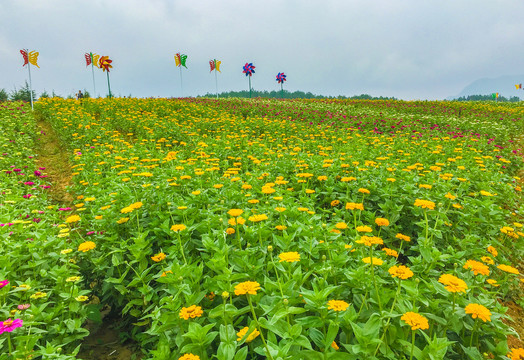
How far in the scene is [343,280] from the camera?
80.9 inches

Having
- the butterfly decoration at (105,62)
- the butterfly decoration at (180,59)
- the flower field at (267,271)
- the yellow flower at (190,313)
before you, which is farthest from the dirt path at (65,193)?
the butterfly decoration at (180,59)

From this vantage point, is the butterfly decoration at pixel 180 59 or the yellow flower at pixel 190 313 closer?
the yellow flower at pixel 190 313

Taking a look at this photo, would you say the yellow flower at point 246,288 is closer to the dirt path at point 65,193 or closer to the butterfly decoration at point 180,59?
the dirt path at point 65,193

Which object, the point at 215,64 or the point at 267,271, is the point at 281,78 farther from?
the point at 267,271

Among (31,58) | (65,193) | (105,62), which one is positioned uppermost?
(105,62)

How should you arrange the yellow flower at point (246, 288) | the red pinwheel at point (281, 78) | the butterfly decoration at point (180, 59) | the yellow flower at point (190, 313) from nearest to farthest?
the yellow flower at point (246, 288), the yellow flower at point (190, 313), the butterfly decoration at point (180, 59), the red pinwheel at point (281, 78)

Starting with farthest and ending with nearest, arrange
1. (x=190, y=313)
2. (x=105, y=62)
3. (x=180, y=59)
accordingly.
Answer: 1. (x=180, y=59)
2. (x=105, y=62)
3. (x=190, y=313)

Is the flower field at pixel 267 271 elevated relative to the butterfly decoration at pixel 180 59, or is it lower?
lower

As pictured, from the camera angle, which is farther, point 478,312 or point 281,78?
point 281,78

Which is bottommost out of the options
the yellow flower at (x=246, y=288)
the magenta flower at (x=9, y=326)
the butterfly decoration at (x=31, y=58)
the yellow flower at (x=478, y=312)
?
the magenta flower at (x=9, y=326)

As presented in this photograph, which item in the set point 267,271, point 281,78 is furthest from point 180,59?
point 267,271

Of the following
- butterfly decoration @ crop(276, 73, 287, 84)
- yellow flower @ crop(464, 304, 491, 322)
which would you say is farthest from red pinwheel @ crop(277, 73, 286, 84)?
yellow flower @ crop(464, 304, 491, 322)

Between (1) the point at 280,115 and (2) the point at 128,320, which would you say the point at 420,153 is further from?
(1) the point at 280,115

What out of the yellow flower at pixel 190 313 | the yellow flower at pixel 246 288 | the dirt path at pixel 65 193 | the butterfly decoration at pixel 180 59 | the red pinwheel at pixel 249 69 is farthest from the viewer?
the red pinwheel at pixel 249 69
